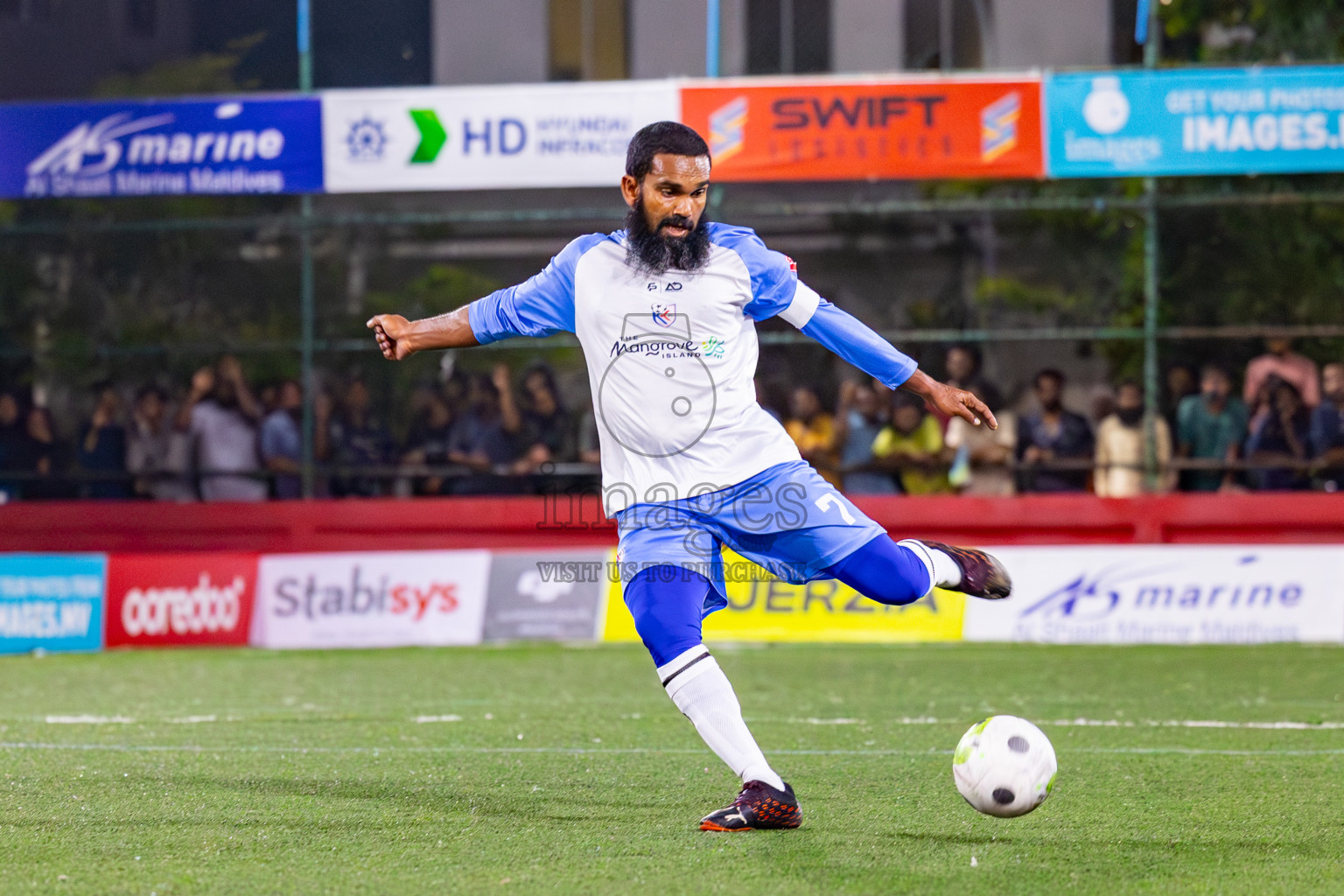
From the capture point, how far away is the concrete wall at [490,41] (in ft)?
56.7

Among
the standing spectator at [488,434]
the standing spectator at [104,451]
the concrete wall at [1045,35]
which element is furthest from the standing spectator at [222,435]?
the concrete wall at [1045,35]

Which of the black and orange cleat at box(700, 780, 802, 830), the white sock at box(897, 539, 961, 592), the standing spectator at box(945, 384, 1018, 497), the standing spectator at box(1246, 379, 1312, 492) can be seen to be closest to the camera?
the black and orange cleat at box(700, 780, 802, 830)

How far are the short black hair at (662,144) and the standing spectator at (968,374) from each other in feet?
30.0

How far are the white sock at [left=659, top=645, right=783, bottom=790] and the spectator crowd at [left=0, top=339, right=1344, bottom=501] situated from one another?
9.45 m

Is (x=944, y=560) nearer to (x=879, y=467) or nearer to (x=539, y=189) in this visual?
(x=879, y=467)

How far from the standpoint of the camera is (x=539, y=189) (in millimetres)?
18156

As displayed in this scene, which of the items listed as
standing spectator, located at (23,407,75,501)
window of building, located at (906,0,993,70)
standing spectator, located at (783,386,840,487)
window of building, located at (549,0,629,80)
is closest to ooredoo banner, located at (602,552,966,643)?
standing spectator, located at (783,386,840,487)

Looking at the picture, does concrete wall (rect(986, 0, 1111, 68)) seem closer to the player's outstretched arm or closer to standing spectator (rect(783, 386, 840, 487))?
standing spectator (rect(783, 386, 840, 487))

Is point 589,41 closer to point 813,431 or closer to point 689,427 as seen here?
point 813,431

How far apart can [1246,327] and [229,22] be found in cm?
1093

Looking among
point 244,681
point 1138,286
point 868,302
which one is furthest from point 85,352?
point 1138,286

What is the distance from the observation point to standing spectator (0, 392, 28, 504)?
625 inches

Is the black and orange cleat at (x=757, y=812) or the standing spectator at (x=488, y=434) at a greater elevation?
the standing spectator at (x=488, y=434)

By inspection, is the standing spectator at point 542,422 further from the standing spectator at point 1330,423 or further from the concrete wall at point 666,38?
the standing spectator at point 1330,423
